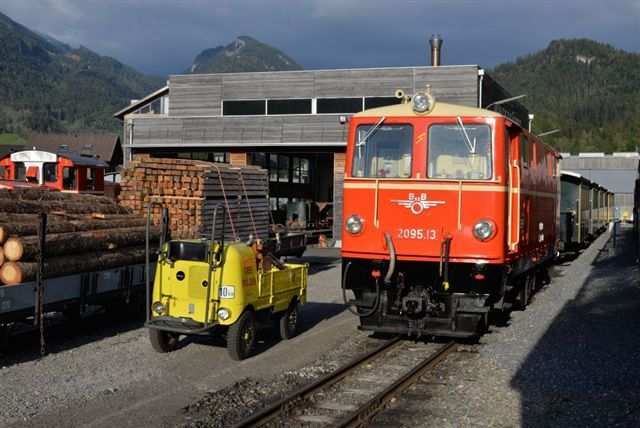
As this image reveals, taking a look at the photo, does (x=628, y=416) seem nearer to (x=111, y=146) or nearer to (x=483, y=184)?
(x=483, y=184)

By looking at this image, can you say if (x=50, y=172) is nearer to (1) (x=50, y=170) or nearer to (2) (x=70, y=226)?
(1) (x=50, y=170)

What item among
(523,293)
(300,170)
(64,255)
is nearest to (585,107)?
(300,170)

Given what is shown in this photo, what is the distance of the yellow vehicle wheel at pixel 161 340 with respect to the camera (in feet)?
32.5

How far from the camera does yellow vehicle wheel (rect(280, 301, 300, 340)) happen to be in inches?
439

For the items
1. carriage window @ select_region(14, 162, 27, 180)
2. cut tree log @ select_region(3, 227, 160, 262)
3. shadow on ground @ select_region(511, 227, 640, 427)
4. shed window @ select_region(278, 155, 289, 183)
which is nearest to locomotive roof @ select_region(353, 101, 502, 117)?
shadow on ground @ select_region(511, 227, 640, 427)

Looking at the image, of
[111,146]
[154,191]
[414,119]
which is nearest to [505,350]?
[414,119]

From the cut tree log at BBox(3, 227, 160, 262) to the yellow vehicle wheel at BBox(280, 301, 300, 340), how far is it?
312 cm

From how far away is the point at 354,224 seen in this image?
414 inches

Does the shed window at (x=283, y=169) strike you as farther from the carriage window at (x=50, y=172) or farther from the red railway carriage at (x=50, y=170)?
the carriage window at (x=50, y=172)

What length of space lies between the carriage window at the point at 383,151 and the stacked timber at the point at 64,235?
14.0 ft

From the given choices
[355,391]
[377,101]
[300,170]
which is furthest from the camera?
[300,170]

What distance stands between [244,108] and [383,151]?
79.6ft

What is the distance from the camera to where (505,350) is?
33.5 ft

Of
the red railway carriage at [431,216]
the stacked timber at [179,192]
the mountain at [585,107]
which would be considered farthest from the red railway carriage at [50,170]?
the mountain at [585,107]
